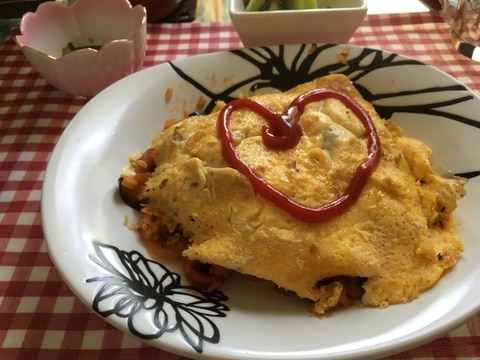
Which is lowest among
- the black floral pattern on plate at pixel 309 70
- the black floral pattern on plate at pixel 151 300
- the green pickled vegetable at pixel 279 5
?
the black floral pattern on plate at pixel 151 300

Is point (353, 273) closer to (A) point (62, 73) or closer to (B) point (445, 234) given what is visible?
(B) point (445, 234)

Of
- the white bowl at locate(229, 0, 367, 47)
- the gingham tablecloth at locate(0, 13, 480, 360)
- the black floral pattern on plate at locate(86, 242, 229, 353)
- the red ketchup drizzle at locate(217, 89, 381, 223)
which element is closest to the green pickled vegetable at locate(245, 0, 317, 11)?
the white bowl at locate(229, 0, 367, 47)

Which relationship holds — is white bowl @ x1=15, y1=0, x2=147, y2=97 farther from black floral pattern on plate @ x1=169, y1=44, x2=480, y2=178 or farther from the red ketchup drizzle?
the red ketchup drizzle

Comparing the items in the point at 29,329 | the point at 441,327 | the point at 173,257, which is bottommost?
the point at 29,329

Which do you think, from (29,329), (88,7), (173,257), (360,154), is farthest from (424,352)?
(88,7)

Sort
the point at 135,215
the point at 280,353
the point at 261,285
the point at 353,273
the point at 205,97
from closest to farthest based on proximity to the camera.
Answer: the point at 280,353
the point at 353,273
the point at 261,285
the point at 135,215
the point at 205,97

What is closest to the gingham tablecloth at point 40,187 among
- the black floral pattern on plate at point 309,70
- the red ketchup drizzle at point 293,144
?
the red ketchup drizzle at point 293,144

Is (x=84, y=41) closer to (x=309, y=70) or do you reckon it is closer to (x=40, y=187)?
(x=40, y=187)

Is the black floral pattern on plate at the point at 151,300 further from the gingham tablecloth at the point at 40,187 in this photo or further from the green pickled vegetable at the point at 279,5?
the green pickled vegetable at the point at 279,5
